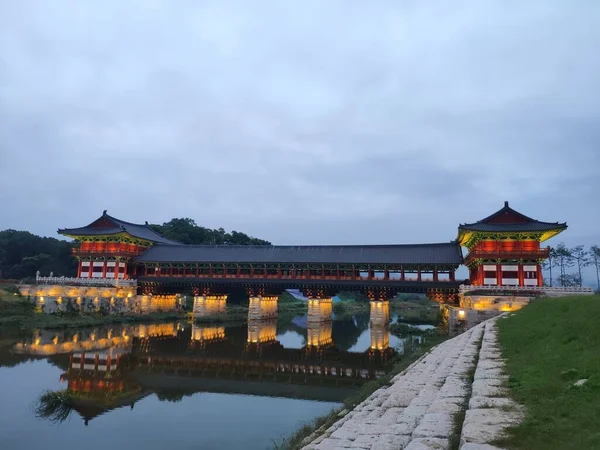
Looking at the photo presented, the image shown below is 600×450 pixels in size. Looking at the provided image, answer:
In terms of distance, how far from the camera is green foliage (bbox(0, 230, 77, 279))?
75.9 metres

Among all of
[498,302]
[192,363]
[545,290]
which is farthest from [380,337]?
[192,363]

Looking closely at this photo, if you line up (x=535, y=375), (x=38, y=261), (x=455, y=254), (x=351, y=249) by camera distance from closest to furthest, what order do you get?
(x=535, y=375) < (x=455, y=254) < (x=351, y=249) < (x=38, y=261)

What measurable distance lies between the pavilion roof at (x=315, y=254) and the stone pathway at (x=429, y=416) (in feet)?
123

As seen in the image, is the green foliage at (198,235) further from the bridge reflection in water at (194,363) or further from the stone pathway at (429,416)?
the stone pathway at (429,416)

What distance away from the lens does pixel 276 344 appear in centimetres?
3884

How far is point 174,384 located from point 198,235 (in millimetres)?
75405

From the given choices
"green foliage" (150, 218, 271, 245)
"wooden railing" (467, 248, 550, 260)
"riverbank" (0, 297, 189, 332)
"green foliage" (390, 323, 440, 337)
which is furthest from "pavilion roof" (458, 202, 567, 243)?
"green foliage" (150, 218, 271, 245)

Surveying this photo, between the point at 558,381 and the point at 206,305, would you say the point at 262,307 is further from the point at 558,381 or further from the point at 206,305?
the point at 558,381

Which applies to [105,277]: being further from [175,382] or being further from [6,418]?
[6,418]

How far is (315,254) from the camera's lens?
182 ft

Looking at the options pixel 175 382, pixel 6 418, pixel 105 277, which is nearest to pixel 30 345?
pixel 175 382

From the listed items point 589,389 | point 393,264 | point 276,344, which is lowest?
point 276,344

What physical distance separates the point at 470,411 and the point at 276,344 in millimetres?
31797

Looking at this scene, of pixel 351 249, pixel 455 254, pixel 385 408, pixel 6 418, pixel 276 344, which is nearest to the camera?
pixel 385 408
